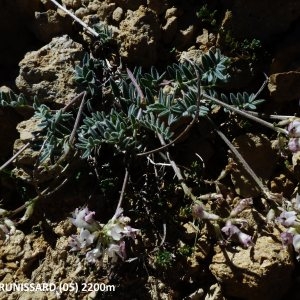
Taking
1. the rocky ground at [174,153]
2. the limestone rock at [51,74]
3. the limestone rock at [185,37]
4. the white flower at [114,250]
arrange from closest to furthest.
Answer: the white flower at [114,250], the rocky ground at [174,153], the limestone rock at [51,74], the limestone rock at [185,37]

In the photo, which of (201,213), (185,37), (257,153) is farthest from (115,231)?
(185,37)

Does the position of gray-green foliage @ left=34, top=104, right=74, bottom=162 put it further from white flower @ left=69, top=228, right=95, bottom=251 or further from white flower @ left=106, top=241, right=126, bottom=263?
white flower @ left=106, top=241, right=126, bottom=263

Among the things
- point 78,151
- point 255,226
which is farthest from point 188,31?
point 255,226

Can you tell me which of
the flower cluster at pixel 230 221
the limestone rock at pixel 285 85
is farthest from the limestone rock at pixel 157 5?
the flower cluster at pixel 230 221

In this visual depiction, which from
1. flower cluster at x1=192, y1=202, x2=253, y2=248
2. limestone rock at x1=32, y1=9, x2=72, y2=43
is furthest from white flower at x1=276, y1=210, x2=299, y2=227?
limestone rock at x1=32, y1=9, x2=72, y2=43

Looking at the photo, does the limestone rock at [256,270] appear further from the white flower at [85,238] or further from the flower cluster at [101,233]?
the white flower at [85,238]

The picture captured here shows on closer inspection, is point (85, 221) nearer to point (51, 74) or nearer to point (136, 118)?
point (136, 118)

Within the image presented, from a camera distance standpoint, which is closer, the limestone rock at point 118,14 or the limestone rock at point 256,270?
the limestone rock at point 256,270

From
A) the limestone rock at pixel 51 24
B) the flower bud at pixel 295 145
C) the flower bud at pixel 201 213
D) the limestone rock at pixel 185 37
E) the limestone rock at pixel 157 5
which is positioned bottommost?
the flower bud at pixel 201 213
